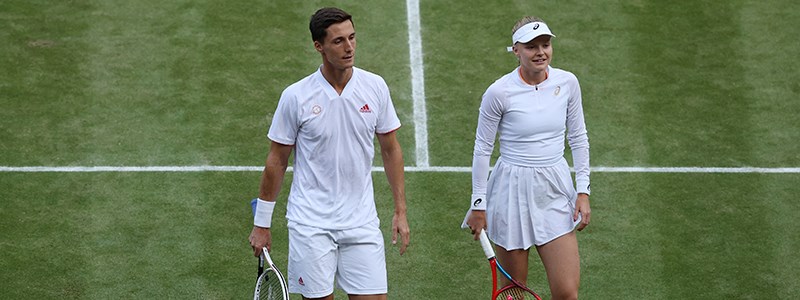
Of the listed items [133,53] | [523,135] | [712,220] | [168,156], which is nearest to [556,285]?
[523,135]

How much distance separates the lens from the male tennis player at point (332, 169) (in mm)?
7559

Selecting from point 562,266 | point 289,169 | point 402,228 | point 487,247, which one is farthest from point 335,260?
point 289,169

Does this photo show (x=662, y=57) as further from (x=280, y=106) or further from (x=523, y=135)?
(x=280, y=106)

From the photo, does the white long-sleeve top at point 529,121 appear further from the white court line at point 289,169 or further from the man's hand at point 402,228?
the white court line at point 289,169

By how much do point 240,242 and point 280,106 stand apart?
10.8 feet

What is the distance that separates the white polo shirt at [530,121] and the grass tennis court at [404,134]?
1.96 metres

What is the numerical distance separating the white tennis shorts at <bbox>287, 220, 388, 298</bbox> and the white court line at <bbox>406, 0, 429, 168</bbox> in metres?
4.20

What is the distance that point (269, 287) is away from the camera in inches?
317

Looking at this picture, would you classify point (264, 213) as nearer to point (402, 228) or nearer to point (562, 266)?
point (402, 228)

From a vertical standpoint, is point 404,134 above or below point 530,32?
below

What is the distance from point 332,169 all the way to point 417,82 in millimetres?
5693

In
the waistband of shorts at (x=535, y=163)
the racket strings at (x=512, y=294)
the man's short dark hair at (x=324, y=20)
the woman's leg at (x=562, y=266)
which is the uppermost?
the man's short dark hair at (x=324, y=20)

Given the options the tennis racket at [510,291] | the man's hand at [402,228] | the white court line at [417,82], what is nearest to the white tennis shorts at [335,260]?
the man's hand at [402,228]

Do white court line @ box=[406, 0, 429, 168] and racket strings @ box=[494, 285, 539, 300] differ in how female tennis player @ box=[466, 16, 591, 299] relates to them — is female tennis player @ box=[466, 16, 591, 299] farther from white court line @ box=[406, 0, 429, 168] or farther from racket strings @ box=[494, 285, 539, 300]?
white court line @ box=[406, 0, 429, 168]
